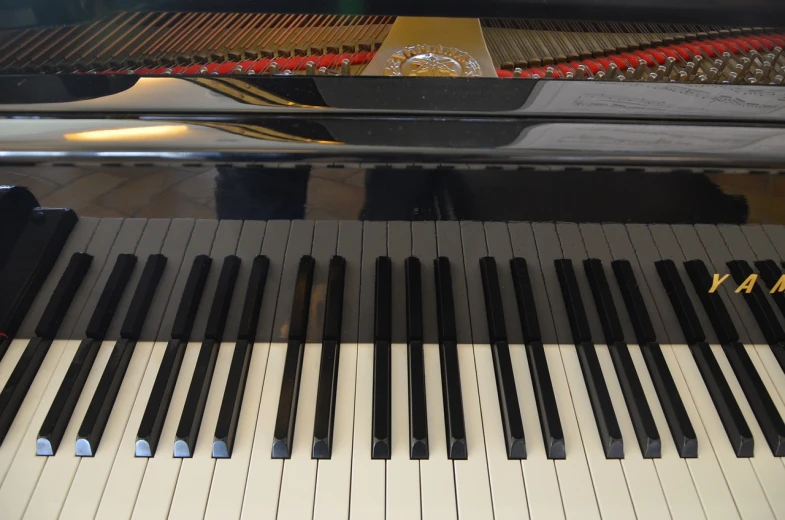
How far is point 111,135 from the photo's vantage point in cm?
106

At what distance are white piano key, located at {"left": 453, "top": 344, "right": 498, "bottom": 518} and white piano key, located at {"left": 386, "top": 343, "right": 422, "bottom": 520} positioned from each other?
0.08 metres

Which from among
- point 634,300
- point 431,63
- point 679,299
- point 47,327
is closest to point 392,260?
point 431,63

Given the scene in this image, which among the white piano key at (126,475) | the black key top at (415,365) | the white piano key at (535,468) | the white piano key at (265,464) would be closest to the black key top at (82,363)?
the white piano key at (126,475)

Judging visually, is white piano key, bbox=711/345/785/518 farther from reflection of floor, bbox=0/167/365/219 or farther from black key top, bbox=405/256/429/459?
reflection of floor, bbox=0/167/365/219

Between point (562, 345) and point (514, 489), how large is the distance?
342 millimetres

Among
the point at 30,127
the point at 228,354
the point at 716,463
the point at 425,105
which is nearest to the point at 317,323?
the point at 228,354

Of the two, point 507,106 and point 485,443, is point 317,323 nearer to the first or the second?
point 485,443

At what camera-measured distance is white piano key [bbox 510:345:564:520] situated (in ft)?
3.59

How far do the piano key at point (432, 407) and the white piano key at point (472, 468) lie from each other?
17 mm

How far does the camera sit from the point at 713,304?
50.2 inches

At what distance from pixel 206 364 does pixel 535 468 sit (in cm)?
68

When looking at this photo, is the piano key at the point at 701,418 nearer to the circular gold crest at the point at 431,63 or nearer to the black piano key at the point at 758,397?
the black piano key at the point at 758,397

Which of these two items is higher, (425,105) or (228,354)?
(425,105)

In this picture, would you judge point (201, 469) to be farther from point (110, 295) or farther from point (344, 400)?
point (110, 295)
